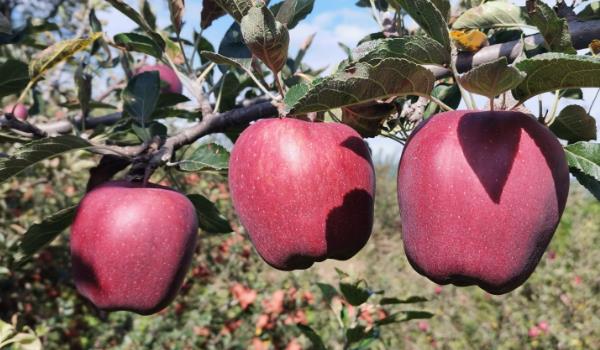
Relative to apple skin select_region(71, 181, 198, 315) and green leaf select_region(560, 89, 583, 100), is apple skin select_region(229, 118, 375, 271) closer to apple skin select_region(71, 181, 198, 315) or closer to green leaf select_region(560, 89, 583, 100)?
apple skin select_region(71, 181, 198, 315)

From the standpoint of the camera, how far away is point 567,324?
3.06 meters

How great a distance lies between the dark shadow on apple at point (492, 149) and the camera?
0.52 meters

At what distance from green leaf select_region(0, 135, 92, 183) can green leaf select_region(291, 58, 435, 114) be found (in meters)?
0.41

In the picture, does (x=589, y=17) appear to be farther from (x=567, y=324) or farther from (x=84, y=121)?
(x=567, y=324)

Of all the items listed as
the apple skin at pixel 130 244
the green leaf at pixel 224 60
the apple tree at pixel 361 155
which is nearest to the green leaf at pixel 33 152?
the apple tree at pixel 361 155

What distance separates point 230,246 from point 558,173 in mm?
2948

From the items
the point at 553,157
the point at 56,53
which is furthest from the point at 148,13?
the point at 553,157

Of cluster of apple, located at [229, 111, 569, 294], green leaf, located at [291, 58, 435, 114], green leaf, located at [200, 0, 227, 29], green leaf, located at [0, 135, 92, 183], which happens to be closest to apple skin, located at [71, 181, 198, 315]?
green leaf, located at [0, 135, 92, 183]

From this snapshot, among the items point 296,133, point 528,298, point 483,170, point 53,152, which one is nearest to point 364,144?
Answer: point 296,133

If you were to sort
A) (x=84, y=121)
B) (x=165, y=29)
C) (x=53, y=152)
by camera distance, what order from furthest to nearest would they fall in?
(x=165, y=29), (x=84, y=121), (x=53, y=152)

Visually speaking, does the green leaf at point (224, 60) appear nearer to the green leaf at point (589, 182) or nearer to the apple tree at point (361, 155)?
the apple tree at point (361, 155)

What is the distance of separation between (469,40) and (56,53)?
0.64 meters

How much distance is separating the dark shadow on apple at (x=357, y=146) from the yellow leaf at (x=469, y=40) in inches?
6.5

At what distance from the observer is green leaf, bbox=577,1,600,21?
67 centimetres
